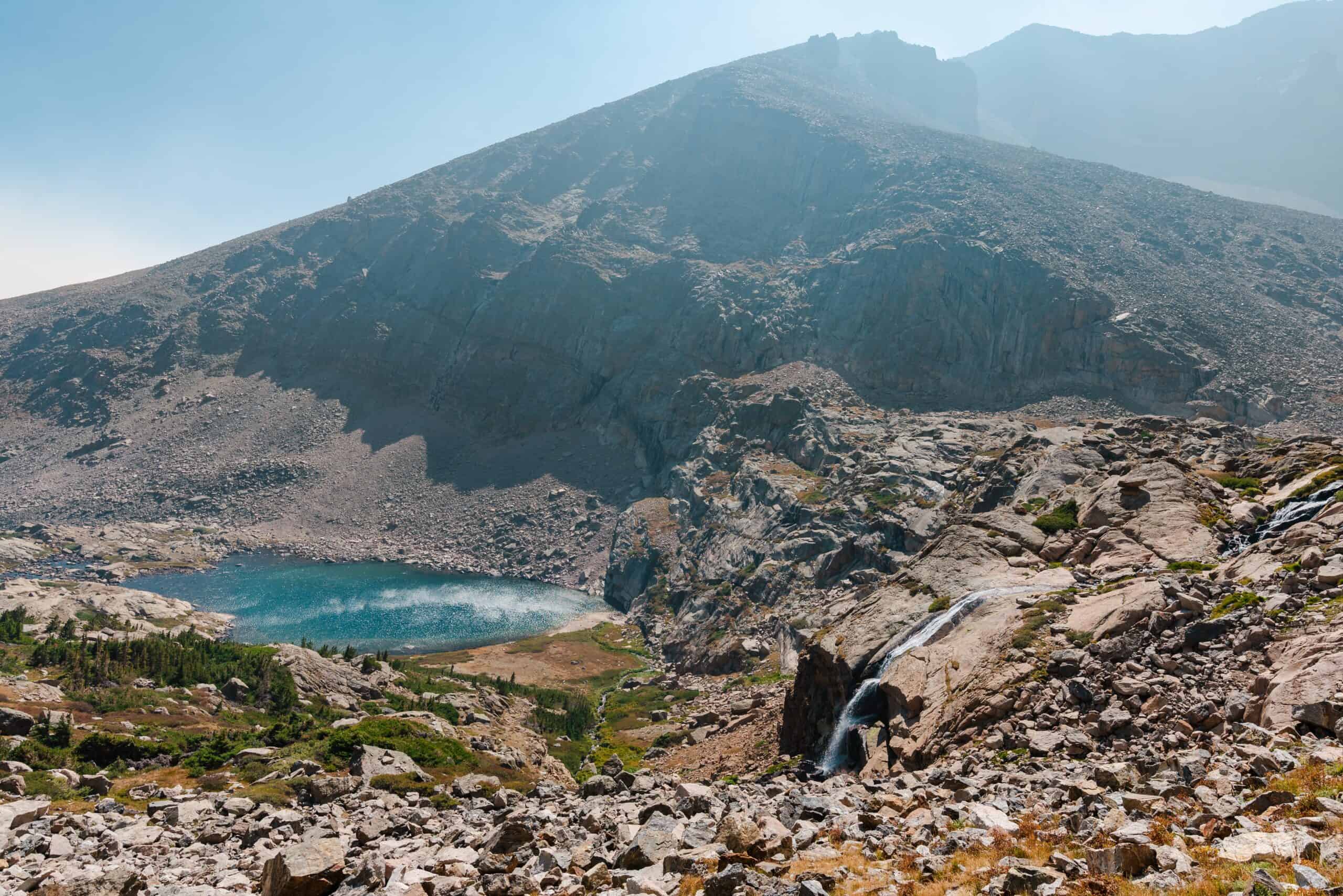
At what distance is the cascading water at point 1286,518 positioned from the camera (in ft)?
90.9

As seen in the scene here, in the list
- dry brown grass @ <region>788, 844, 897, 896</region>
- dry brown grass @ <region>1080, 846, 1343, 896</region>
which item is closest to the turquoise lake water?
dry brown grass @ <region>788, 844, 897, 896</region>

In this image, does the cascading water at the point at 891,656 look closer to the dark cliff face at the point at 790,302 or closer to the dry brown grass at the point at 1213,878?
the dry brown grass at the point at 1213,878

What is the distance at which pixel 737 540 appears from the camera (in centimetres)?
9181

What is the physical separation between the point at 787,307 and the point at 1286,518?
121 metres

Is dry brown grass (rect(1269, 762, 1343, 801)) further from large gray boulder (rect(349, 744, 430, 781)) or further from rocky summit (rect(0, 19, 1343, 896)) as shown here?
large gray boulder (rect(349, 744, 430, 781))

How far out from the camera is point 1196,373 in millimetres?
106938

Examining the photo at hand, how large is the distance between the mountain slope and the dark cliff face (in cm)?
54

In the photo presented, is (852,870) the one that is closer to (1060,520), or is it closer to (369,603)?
(1060,520)

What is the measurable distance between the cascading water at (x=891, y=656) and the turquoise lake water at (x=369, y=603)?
7036 centimetres

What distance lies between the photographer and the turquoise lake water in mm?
92000

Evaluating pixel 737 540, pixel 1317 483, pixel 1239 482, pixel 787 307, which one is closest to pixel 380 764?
pixel 1317 483

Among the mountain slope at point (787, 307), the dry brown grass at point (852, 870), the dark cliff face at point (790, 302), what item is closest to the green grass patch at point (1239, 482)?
the dry brown grass at point (852, 870)

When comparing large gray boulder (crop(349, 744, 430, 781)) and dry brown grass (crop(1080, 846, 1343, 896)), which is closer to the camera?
dry brown grass (crop(1080, 846, 1343, 896))

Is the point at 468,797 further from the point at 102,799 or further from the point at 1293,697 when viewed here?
the point at 1293,697
